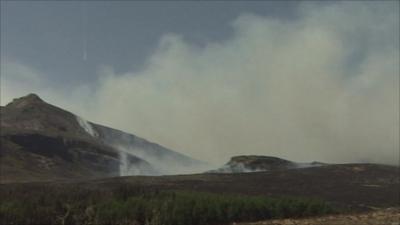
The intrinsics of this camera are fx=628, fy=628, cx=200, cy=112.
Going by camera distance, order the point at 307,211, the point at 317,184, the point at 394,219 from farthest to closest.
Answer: the point at 317,184
the point at 307,211
the point at 394,219

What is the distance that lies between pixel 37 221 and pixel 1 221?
201 inches

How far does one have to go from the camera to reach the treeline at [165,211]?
83.3 metres

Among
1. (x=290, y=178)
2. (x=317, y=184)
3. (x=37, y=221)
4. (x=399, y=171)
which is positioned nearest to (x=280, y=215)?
(x=37, y=221)

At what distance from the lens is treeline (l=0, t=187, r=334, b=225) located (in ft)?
273

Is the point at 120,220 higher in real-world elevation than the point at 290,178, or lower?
lower

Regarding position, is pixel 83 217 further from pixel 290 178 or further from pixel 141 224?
pixel 290 178

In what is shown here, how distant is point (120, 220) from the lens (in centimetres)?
8369

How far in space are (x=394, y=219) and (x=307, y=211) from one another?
39.2 metres

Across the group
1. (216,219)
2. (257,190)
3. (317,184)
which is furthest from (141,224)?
(317,184)

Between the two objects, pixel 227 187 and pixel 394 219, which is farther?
pixel 227 187

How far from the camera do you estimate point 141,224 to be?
274 ft

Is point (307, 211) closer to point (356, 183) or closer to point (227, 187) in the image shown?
point (227, 187)

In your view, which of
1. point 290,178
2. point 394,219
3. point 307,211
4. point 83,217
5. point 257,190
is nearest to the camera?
point 394,219

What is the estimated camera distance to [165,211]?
84438 millimetres
